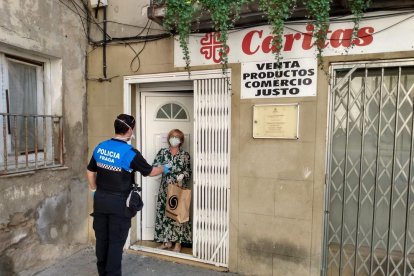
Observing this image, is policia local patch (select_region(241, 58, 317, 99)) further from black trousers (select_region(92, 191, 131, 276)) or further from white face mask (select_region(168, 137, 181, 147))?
black trousers (select_region(92, 191, 131, 276))

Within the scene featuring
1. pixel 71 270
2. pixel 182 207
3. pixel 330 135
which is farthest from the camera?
pixel 182 207

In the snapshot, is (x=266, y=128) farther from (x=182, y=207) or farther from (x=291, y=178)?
(x=182, y=207)

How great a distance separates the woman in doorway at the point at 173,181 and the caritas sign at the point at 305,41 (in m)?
1.18

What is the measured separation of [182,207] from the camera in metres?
4.31

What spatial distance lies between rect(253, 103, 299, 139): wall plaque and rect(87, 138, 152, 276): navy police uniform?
1397 millimetres

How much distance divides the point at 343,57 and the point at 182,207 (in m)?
2.77

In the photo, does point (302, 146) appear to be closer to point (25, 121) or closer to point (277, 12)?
point (277, 12)

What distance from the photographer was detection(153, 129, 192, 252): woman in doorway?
4.46m

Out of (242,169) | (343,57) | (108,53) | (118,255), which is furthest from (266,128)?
(108,53)

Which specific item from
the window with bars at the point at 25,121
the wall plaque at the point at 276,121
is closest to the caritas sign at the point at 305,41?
the wall plaque at the point at 276,121

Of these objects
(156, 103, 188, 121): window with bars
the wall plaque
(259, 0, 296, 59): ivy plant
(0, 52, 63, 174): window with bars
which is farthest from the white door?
(259, 0, 296, 59): ivy plant

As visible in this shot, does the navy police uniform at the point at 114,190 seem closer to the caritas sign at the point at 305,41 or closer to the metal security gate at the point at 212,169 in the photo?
the metal security gate at the point at 212,169

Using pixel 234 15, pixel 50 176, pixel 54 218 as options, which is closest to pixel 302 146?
pixel 234 15

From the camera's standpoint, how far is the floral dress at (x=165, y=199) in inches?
176
